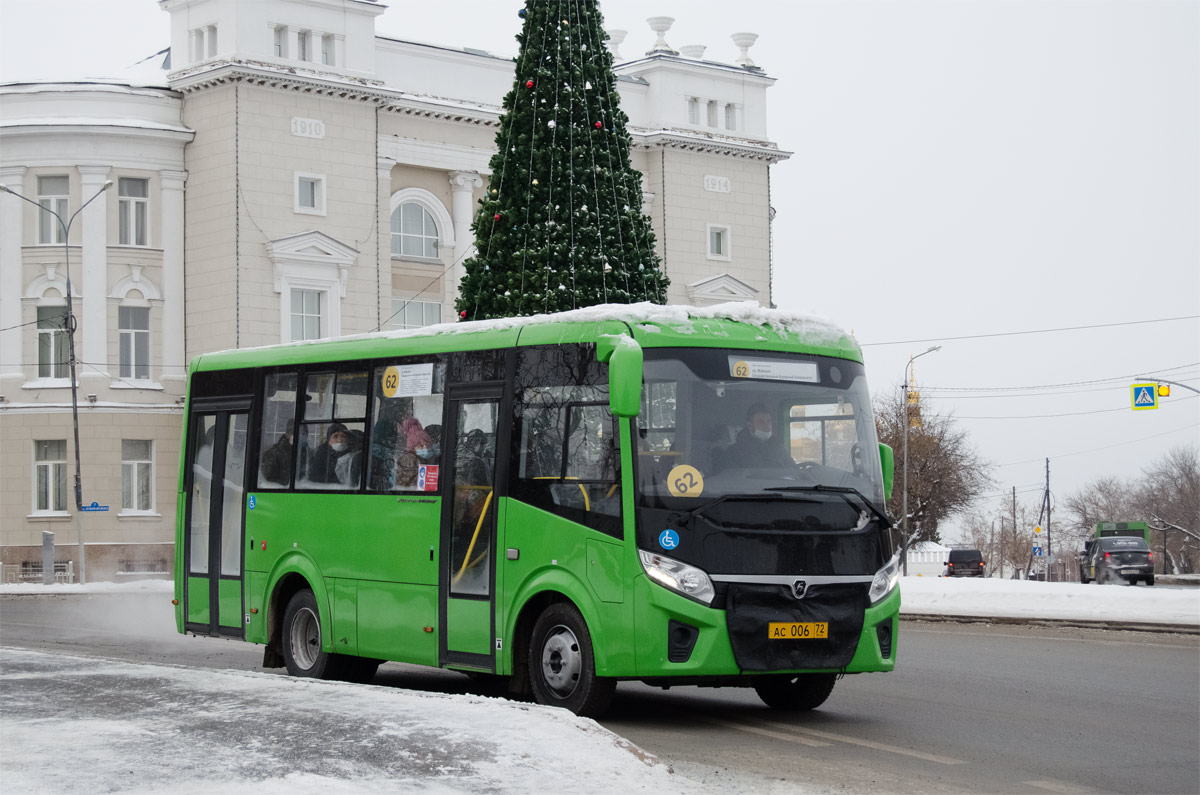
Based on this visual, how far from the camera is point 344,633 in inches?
590

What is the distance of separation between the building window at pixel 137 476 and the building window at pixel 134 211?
21.5ft

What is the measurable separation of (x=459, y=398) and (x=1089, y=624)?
1224 centimetres

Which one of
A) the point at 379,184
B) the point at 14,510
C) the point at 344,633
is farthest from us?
the point at 379,184

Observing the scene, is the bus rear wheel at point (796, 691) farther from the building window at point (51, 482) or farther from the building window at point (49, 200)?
the building window at point (49, 200)

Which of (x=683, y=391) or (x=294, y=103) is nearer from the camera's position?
(x=683, y=391)

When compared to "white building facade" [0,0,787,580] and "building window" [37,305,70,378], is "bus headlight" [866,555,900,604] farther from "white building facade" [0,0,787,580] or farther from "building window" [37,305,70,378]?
"building window" [37,305,70,378]

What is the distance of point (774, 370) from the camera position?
12820mm

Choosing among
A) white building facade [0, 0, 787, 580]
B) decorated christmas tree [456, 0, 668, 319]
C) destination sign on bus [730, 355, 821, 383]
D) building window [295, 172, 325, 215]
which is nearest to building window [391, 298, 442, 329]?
white building facade [0, 0, 787, 580]

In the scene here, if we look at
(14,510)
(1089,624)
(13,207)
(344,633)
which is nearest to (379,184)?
(13,207)

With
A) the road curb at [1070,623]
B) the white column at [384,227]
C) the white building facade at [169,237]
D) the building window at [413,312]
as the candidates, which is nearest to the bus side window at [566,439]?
the road curb at [1070,623]

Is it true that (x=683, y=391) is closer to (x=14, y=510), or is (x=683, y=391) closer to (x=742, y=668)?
(x=742, y=668)

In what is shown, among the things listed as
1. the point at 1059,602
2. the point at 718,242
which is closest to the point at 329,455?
the point at 1059,602

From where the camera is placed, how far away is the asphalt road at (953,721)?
32.9 feet

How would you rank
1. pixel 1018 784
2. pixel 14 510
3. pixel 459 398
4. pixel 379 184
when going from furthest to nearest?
pixel 379 184
pixel 14 510
pixel 459 398
pixel 1018 784
